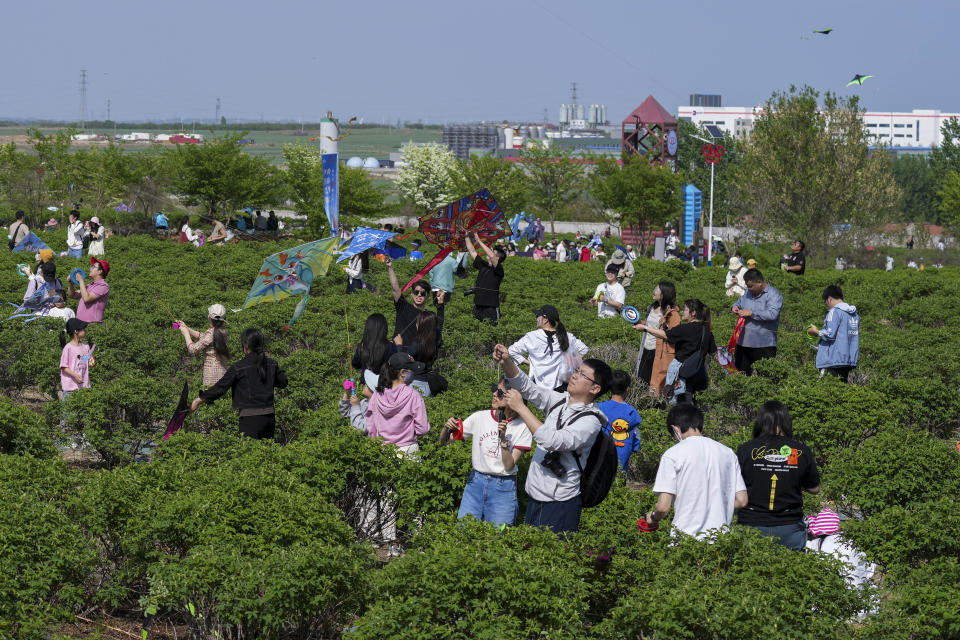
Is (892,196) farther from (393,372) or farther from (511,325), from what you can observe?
(393,372)

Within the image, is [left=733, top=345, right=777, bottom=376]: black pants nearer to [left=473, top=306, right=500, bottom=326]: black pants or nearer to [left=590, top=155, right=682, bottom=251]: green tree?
[left=473, top=306, right=500, bottom=326]: black pants

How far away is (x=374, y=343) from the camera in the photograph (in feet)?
29.1

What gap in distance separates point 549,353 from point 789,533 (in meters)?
3.04

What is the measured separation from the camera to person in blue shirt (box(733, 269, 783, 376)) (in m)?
11.5

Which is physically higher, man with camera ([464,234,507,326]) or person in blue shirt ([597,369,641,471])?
man with camera ([464,234,507,326])

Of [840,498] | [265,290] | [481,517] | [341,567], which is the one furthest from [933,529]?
[265,290]

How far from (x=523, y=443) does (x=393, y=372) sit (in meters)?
1.56

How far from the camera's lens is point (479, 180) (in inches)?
2314

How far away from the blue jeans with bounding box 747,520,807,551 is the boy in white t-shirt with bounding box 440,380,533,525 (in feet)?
4.80

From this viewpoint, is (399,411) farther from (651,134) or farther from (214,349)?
(651,134)

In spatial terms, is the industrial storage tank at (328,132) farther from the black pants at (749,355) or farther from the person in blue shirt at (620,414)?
the person in blue shirt at (620,414)

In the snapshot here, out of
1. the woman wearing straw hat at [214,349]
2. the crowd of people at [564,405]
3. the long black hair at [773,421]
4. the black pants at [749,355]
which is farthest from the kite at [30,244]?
the long black hair at [773,421]

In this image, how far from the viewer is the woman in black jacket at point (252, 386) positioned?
320 inches

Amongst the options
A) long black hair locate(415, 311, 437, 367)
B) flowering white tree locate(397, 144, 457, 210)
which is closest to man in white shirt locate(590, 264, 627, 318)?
long black hair locate(415, 311, 437, 367)
